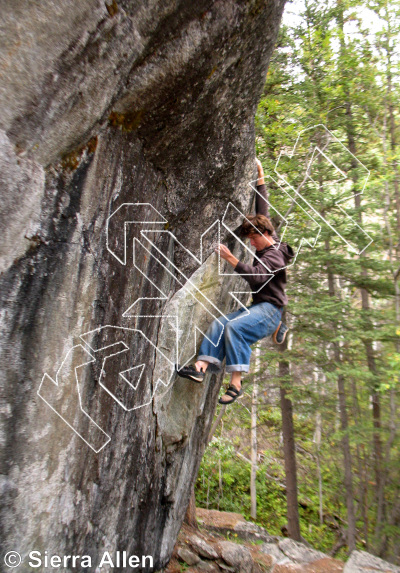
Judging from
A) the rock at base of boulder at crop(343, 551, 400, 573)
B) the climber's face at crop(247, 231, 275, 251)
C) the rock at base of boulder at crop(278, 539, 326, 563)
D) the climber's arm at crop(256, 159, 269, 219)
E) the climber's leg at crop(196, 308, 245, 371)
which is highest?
the climber's arm at crop(256, 159, 269, 219)

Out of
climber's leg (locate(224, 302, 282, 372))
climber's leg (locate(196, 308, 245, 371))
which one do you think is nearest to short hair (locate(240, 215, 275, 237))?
climber's leg (locate(224, 302, 282, 372))

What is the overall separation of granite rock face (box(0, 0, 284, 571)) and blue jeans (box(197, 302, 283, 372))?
17.7 inches

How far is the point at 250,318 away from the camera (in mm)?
4691

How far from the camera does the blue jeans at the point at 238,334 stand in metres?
4.65

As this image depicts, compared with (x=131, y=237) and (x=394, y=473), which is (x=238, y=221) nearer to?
(x=131, y=237)

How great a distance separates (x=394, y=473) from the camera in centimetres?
1022

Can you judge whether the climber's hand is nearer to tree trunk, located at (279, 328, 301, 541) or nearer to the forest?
the forest

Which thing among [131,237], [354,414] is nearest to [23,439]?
[131,237]

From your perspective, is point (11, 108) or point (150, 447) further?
point (150, 447)

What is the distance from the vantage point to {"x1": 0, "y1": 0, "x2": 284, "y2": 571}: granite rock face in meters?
2.77

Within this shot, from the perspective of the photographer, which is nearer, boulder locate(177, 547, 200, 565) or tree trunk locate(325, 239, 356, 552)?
boulder locate(177, 547, 200, 565)

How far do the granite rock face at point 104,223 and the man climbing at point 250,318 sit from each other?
45 cm

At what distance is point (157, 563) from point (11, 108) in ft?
19.4

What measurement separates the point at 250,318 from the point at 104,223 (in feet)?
6.87
